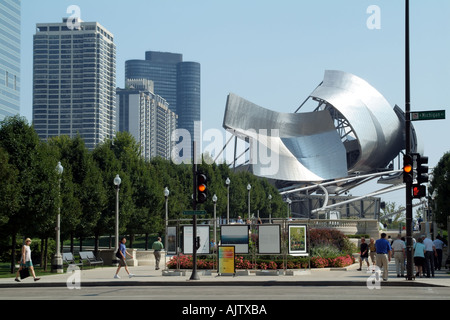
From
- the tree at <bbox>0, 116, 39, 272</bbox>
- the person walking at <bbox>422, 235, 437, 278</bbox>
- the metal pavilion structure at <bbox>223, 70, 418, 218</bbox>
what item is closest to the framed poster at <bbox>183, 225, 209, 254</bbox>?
the person walking at <bbox>422, 235, 437, 278</bbox>

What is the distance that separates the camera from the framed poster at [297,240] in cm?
3453

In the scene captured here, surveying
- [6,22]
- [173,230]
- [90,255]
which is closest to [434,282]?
[173,230]

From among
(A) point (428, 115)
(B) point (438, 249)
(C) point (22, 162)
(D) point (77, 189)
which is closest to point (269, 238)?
(A) point (428, 115)

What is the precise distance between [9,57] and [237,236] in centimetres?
16038

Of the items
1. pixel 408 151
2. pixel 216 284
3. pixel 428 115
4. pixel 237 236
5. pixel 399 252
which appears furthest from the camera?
pixel 237 236

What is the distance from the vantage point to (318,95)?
158 metres

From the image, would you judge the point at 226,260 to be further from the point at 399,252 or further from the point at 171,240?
the point at 399,252

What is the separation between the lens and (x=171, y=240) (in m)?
36.5

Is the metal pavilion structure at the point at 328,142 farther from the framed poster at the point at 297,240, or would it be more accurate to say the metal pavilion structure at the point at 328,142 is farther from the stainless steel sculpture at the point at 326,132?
the framed poster at the point at 297,240

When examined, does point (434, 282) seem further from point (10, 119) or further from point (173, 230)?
point (10, 119)

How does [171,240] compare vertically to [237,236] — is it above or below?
below

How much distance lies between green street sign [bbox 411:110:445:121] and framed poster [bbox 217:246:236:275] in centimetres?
1039

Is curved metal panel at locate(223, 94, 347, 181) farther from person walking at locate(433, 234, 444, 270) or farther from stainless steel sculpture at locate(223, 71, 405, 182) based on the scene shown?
person walking at locate(433, 234, 444, 270)
